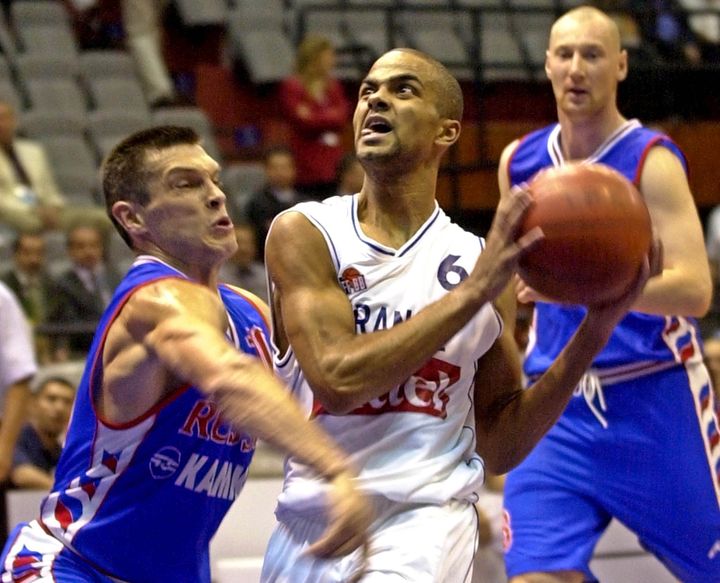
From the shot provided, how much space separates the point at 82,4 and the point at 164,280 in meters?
8.74

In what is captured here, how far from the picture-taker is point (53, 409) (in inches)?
266

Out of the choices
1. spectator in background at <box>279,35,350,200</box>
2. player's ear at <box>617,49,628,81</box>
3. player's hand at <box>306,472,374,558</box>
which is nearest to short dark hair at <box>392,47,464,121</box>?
player's hand at <box>306,472,374,558</box>

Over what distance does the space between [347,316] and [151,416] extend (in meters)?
0.54

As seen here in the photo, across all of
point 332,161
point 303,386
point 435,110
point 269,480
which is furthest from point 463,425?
point 332,161

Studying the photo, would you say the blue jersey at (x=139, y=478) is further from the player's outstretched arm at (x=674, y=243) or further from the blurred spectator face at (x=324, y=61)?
the blurred spectator face at (x=324, y=61)

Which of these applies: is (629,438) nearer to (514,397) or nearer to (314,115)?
(514,397)

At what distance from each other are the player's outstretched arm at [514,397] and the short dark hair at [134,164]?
950mm

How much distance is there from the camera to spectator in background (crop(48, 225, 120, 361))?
26.3ft

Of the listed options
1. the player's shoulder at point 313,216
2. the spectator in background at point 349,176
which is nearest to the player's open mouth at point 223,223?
the player's shoulder at point 313,216

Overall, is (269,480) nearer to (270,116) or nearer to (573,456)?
(573,456)

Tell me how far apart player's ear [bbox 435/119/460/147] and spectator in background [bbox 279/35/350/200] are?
20.9 feet

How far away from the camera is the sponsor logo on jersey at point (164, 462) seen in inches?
141

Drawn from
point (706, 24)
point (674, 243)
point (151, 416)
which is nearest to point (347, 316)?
point (151, 416)

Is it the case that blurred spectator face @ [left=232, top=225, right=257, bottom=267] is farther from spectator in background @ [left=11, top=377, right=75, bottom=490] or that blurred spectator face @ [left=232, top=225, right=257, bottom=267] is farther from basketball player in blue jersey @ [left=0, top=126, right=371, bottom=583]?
basketball player in blue jersey @ [left=0, top=126, right=371, bottom=583]
